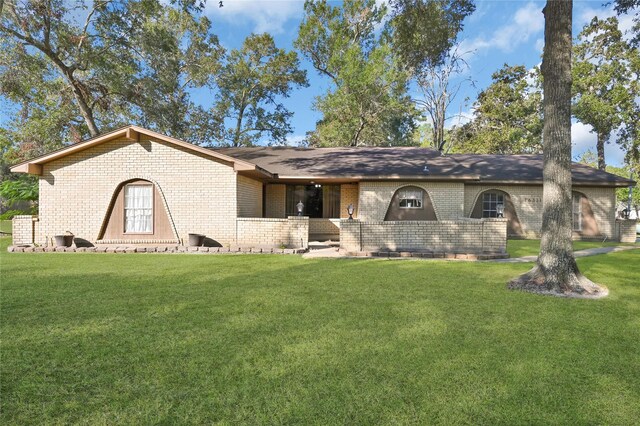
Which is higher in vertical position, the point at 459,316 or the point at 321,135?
the point at 321,135

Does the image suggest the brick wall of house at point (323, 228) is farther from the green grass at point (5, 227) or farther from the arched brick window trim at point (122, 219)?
the green grass at point (5, 227)

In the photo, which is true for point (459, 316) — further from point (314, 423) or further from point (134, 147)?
point (134, 147)

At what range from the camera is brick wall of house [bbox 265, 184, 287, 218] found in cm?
1639

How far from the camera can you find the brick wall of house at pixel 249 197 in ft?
41.9

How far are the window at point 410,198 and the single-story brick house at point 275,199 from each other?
0.04 metres

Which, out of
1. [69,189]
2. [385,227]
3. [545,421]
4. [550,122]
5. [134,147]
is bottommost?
[545,421]

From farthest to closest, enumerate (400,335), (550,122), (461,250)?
(461,250), (550,122), (400,335)

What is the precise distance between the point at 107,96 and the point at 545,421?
2585cm

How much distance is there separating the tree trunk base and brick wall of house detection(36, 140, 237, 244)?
9.27 m

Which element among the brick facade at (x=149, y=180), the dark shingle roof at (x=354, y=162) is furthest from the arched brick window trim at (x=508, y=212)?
the brick facade at (x=149, y=180)

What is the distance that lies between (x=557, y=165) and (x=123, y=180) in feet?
43.3

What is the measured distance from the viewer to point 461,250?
10.7m

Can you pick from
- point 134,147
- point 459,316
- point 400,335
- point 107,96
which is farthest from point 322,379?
point 107,96

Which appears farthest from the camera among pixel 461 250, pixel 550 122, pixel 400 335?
pixel 461 250
